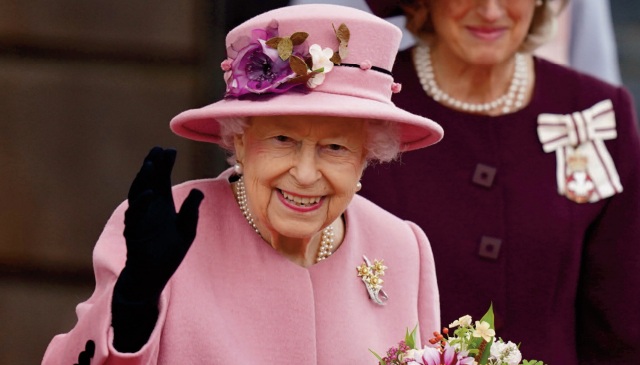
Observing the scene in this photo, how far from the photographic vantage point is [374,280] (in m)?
2.79

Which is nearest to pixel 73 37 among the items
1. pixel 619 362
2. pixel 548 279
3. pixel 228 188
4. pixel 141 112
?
pixel 141 112

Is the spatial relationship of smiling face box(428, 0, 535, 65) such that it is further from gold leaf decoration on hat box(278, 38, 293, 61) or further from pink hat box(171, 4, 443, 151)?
gold leaf decoration on hat box(278, 38, 293, 61)

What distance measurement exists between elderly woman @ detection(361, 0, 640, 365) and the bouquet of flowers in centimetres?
94

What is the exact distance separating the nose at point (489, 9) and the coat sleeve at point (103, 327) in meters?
1.19

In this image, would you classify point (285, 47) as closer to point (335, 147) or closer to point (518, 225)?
point (335, 147)

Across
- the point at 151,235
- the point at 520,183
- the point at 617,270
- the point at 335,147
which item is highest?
the point at 335,147

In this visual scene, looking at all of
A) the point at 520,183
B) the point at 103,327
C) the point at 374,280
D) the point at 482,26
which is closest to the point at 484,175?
the point at 520,183

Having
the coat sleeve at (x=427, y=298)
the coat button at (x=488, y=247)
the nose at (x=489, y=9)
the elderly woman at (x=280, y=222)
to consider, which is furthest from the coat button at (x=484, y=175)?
the elderly woman at (x=280, y=222)

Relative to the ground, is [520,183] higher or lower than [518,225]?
higher

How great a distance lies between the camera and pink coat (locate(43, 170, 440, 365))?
2518 millimetres

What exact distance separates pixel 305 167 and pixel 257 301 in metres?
0.29

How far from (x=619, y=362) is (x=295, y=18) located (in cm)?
157

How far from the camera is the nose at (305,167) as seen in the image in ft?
8.36

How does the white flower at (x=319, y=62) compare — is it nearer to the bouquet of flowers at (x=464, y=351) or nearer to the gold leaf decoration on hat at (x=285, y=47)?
the gold leaf decoration on hat at (x=285, y=47)
